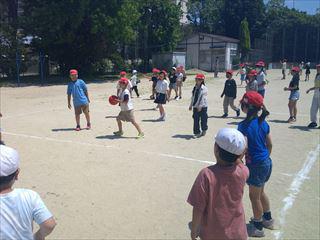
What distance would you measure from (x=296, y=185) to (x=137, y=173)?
2.93m

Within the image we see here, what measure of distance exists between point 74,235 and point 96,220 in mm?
475

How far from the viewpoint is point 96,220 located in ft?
18.0

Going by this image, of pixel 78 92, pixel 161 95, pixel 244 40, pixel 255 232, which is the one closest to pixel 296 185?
pixel 255 232

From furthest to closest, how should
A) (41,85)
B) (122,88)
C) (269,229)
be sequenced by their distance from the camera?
1. (41,85)
2. (122,88)
3. (269,229)

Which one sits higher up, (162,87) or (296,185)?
(162,87)

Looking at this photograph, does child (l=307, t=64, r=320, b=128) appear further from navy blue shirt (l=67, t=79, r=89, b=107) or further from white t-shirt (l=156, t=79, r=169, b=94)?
navy blue shirt (l=67, t=79, r=89, b=107)

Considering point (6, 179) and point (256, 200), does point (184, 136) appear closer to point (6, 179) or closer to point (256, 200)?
point (256, 200)

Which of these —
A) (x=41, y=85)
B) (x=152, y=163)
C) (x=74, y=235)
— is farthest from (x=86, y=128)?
(x=41, y=85)

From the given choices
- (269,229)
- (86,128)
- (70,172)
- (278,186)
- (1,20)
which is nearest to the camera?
(269,229)

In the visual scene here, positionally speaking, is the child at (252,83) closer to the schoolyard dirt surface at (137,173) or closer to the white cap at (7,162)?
the schoolyard dirt surface at (137,173)

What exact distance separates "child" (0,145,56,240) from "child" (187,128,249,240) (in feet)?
3.92

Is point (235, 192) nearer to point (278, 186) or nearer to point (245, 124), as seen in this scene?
point (245, 124)

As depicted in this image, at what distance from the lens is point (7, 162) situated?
2.62 m

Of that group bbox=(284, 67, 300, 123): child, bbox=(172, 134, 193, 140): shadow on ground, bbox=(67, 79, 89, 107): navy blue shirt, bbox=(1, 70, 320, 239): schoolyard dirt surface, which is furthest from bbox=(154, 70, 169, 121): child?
bbox=(284, 67, 300, 123): child
